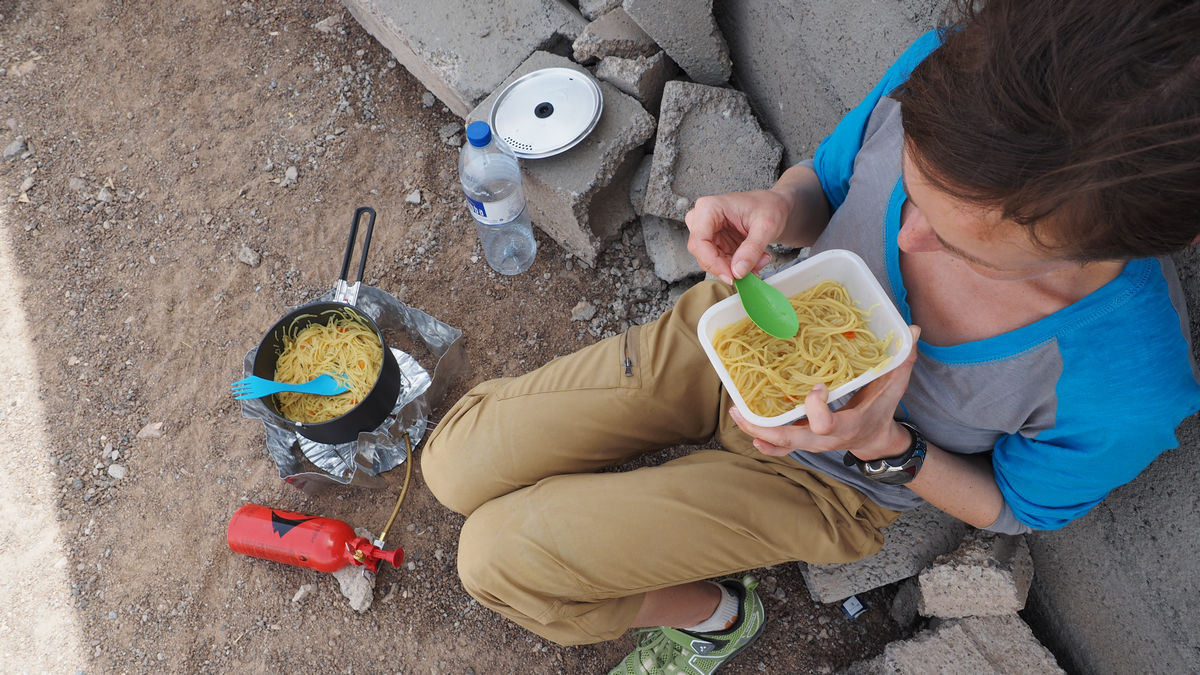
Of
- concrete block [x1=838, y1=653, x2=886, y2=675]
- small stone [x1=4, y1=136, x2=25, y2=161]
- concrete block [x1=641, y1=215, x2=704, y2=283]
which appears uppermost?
concrete block [x1=641, y1=215, x2=704, y2=283]

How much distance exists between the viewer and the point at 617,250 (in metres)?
3.10

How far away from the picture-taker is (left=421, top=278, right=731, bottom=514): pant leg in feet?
6.46

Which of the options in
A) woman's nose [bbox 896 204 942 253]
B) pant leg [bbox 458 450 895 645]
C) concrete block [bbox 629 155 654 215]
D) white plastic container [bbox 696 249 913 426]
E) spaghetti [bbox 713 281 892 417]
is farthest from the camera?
concrete block [bbox 629 155 654 215]

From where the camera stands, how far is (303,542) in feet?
8.12

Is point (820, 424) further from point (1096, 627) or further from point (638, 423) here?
point (1096, 627)

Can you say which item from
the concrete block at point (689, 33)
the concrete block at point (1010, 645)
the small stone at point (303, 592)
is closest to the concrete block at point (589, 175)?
the concrete block at point (689, 33)

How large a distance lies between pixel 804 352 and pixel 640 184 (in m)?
1.58

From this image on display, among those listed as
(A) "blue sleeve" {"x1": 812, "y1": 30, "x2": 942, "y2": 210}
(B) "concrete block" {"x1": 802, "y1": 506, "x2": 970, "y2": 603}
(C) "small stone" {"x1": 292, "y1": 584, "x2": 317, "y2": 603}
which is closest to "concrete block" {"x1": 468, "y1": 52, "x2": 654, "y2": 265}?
(A) "blue sleeve" {"x1": 812, "y1": 30, "x2": 942, "y2": 210}

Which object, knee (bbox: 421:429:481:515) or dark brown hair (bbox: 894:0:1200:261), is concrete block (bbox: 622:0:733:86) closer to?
knee (bbox: 421:429:481:515)

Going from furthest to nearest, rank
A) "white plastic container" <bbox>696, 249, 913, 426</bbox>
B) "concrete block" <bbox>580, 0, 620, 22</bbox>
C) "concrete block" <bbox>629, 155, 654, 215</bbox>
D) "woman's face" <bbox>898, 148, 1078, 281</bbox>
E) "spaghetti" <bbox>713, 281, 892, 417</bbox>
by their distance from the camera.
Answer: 1. "concrete block" <bbox>580, 0, 620, 22</bbox>
2. "concrete block" <bbox>629, 155, 654, 215</bbox>
3. "spaghetti" <bbox>713, 281, 892, 417</bbox>
4. "white plastic container" <bbox>696, 249, 913, 426</bbox>
5. "woman's face" <bbox>898, 148, 1078, 281</bbox>

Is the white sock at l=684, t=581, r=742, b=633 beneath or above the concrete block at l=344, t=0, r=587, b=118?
beneath

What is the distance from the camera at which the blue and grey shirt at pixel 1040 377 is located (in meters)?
1.30

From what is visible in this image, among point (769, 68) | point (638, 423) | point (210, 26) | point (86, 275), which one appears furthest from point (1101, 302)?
point (210, 26)

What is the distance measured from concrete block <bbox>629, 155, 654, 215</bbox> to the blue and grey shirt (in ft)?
4.03
